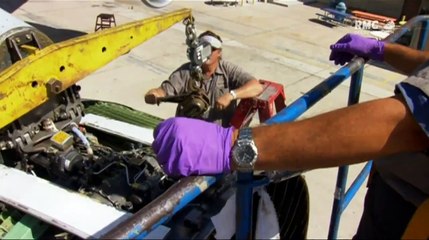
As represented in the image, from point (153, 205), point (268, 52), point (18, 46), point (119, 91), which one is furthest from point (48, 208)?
point (268, 52)

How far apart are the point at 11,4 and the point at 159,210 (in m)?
12.1

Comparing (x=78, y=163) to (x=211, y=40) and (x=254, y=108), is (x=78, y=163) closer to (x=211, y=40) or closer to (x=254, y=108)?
(x=211, y=40)

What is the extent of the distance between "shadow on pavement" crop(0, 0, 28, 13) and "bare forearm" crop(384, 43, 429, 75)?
425 inches

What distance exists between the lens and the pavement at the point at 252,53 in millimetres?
4605

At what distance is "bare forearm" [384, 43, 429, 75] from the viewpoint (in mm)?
2129

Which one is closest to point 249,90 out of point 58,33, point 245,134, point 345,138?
point 245,134

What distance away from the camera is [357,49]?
2391 mm

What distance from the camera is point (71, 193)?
244 centimetres

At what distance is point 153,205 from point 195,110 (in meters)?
1.76

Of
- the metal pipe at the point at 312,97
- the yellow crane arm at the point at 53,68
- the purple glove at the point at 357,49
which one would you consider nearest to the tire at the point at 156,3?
the yellow crane arm at the point at 53,68

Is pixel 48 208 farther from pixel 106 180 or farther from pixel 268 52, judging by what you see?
pixel 268 52

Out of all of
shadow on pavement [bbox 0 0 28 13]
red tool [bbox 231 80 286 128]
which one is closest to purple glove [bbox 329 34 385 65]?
red tool [bbox 231 80 286 128]

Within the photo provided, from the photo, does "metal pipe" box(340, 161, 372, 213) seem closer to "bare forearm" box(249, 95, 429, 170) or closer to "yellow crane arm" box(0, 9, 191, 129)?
"bare forearm" box(249, 95, 429, 170)

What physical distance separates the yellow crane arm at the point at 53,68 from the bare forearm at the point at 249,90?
3.34 feet
